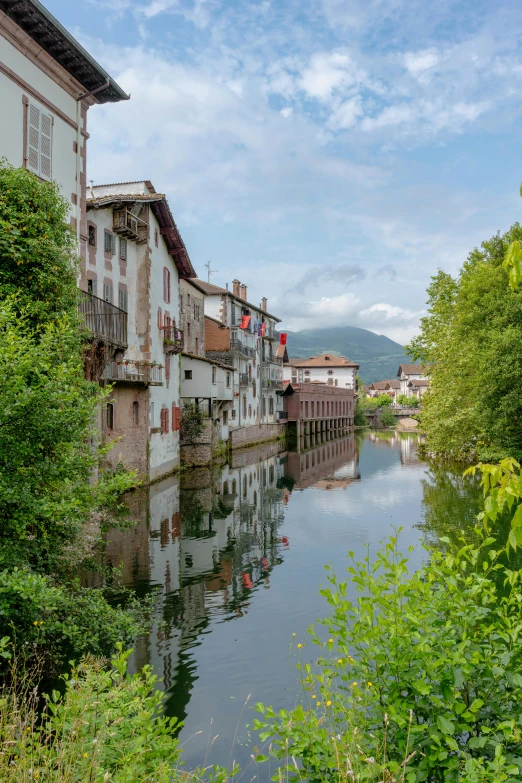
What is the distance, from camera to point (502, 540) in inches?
688

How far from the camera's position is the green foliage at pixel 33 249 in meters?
10.3

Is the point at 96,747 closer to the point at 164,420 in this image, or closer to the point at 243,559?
the point at 243,559

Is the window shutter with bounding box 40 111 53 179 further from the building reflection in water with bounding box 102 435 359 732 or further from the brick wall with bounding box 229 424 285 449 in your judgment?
the brick wall with bounding box 229 424 285 449

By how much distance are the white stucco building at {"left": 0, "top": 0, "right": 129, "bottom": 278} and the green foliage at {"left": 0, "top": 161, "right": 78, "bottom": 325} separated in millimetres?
2463

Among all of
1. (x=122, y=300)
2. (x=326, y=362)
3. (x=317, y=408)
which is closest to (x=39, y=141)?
(x=122, y=300)

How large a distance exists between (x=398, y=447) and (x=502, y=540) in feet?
147

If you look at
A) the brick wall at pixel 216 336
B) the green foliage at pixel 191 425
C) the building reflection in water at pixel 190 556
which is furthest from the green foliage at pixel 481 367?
the brick wall at pixel 216 336

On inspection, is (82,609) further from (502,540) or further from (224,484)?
(224,484)

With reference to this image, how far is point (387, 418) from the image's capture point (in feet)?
332

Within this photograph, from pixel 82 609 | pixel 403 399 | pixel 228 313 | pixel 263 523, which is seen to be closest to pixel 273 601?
pixel 82 609

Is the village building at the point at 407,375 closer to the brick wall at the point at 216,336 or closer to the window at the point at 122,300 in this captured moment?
the brick wall at the point at 216,336

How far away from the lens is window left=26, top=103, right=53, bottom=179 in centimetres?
1441

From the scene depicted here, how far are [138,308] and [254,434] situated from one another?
28145 mm

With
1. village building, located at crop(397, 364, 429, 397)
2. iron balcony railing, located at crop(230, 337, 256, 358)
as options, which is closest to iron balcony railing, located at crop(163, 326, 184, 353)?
iron balcony railing, located at crop(230, 337, 256, 358)
